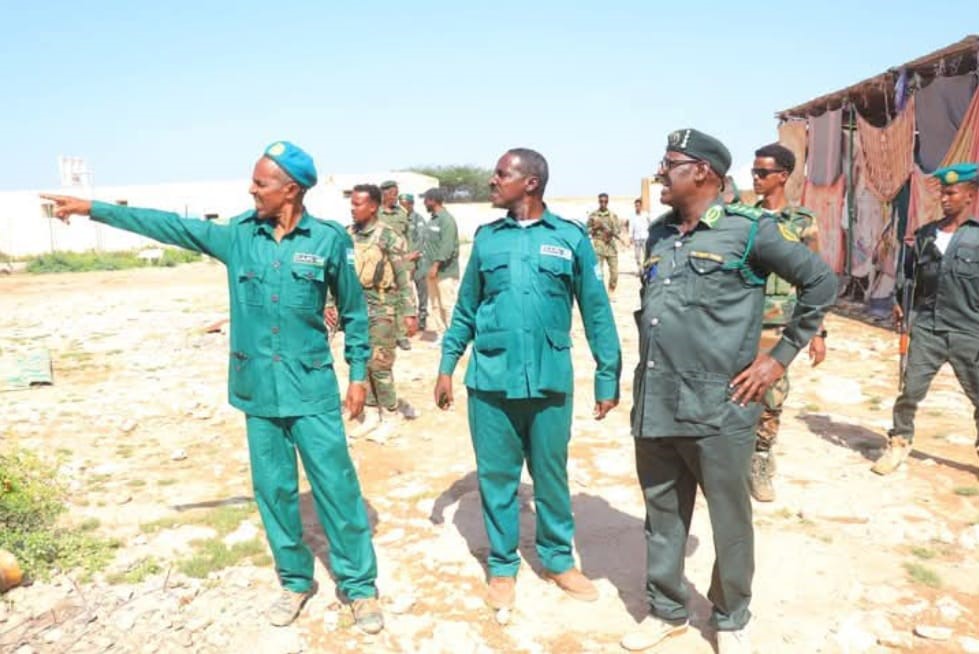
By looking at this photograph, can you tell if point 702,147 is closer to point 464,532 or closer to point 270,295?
point 270,295

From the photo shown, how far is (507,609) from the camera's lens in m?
3.33

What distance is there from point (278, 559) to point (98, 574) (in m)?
1.04

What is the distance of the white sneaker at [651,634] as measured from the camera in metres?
3.00

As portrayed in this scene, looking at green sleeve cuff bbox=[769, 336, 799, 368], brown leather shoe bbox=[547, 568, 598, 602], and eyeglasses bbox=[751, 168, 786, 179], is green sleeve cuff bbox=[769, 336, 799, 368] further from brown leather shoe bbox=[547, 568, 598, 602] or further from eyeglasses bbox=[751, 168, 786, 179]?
eyeglasses bbox=[751, 168, 786, 179]

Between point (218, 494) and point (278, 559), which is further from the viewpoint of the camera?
point (218, 494)

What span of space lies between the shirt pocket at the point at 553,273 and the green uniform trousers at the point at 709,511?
0.75m

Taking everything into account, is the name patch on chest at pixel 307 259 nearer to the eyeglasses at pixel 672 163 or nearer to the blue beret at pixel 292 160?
the blue beret at pixel 292 160

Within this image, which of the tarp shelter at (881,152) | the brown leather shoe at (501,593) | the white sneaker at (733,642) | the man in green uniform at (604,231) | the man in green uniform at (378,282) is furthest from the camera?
the man in green uniform at (604,231)

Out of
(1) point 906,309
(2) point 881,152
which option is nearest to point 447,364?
(1) point 906,309

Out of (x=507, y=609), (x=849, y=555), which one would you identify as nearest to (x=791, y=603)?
(x=849, y=555)

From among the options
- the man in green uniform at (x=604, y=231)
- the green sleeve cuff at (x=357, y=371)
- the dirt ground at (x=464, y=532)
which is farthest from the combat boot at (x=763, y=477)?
the man in green uniform at (x=604, y=231)

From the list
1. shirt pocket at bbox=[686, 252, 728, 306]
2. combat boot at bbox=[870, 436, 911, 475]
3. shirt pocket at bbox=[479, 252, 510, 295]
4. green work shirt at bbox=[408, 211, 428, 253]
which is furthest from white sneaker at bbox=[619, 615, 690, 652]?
green work shirt at bbox=[408, 211, 428, 253]

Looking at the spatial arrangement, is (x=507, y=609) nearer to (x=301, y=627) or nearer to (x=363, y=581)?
(x=363, y=581)

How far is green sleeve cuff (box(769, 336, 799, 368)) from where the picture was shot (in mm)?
2725
